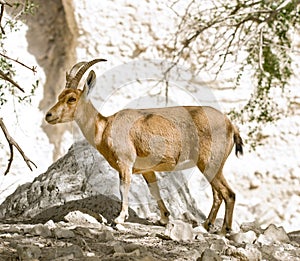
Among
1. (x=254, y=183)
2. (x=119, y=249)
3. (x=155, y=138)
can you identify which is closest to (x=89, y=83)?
(x=155, y=138)

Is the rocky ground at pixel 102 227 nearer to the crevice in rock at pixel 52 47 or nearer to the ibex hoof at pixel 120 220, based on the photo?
the ibex hoof at pixel 120 220

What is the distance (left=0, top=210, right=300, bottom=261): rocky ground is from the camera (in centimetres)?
299

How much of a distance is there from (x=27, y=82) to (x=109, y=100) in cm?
93

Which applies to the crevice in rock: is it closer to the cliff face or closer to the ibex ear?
the cliff face

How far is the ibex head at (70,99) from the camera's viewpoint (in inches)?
152

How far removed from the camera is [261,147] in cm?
745

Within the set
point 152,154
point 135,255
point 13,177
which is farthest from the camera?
point 13,177

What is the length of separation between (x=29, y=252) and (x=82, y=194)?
1504 mm

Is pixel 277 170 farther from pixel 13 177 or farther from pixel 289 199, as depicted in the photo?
pixel 13 177

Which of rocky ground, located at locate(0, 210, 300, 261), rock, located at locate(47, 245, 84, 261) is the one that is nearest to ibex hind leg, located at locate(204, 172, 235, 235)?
rocky ground, located at locate(0, 210, 300, 261)

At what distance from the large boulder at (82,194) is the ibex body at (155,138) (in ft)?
1.67

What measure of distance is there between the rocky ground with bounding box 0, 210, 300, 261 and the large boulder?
338mm

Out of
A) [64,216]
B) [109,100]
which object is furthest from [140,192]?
[109,100]

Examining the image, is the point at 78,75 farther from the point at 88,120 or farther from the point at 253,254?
the point at 253,254
